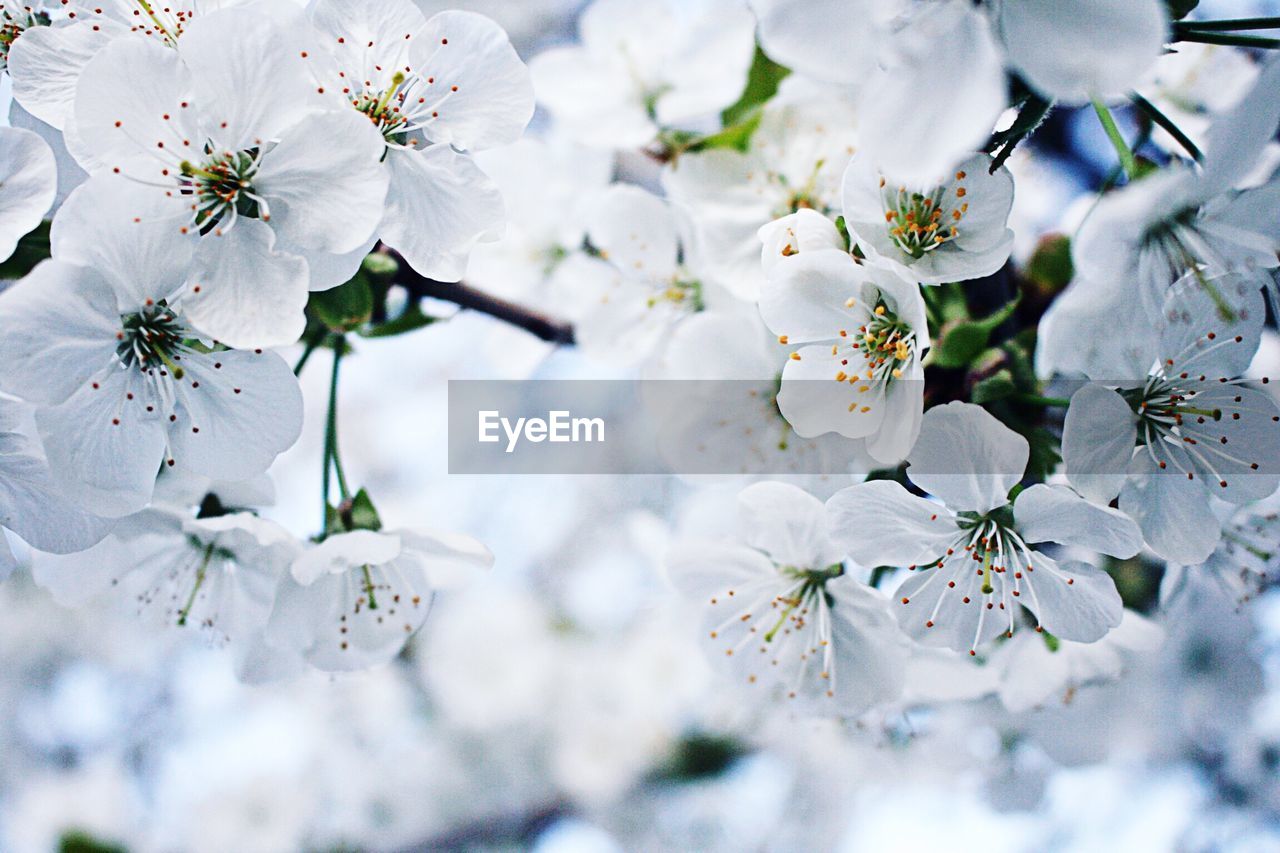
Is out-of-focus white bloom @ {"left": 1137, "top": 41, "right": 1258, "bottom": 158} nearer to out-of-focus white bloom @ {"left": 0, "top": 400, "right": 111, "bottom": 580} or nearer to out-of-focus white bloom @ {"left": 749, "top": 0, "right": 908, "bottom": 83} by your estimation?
out-of-focus white bloom @ {"left": 749, "top": 0, "right": 908, "bottom": 83}

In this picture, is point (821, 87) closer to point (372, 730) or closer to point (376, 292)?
point (376, 292)

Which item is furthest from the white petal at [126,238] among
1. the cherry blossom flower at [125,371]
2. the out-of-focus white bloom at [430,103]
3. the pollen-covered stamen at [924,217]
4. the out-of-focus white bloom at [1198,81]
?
the out-of-focus white bloom at [1198,81]

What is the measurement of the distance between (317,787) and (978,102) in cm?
417

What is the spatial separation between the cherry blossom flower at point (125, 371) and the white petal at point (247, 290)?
0.06 feet

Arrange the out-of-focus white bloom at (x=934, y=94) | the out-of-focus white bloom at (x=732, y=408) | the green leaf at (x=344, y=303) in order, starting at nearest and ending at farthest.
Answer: the out-of-focus white bloom at (x=934, y=94), the green leaf at (x=344, y=303), the out-of-focus white bloom at (x=732, y=408)

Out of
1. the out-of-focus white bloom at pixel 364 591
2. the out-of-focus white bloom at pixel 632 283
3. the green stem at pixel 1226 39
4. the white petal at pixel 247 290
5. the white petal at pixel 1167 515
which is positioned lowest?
the out-of-focus white bloom at pixel 364 591

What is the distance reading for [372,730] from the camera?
13.6 ft

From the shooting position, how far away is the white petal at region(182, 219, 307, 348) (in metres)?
0.66

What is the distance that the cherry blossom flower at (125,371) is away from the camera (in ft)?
2.11

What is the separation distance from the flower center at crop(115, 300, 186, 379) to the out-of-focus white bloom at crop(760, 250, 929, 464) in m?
0.47

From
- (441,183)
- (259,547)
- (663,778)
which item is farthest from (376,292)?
(663,778)

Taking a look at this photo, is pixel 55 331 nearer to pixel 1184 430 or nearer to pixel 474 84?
pixel 474 84

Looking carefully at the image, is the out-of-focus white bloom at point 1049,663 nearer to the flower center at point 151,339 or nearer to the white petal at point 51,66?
the flower center at point 151,339

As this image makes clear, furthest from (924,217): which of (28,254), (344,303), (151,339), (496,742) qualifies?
(496,742)
